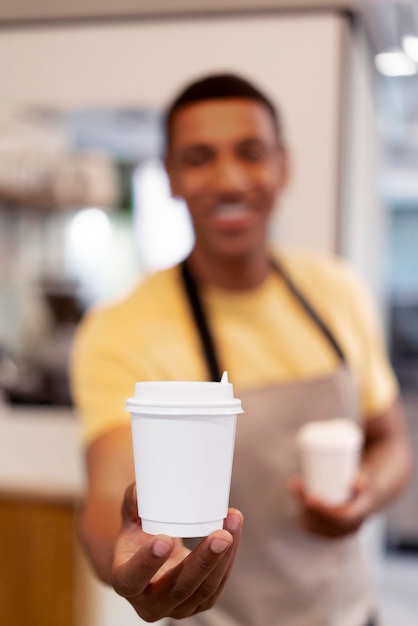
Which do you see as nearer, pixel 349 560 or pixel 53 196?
pixel 349 560

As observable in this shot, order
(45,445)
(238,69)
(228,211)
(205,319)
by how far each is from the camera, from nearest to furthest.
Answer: (228,211), (205,319), (238,69), (45,445)

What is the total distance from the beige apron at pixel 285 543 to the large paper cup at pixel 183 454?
0.22 metres

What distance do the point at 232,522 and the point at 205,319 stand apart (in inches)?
12.4

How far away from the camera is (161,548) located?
0.18 metres

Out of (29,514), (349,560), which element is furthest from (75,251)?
(349,560)

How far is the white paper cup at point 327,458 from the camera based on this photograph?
59cm

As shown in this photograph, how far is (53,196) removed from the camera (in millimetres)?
851

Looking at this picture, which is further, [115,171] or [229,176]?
[115,171]

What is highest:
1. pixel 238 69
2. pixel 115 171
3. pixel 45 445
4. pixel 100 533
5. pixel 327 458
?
pixel 238 69

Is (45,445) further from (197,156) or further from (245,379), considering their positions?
(197,156)

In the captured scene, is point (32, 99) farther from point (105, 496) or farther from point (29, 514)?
point (105, 496)

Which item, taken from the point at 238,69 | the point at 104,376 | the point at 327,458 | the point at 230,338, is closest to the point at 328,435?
the point at 327,458

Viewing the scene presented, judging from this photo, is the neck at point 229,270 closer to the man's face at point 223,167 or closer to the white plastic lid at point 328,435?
the man's face at point 223,167

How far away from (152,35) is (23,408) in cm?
46
